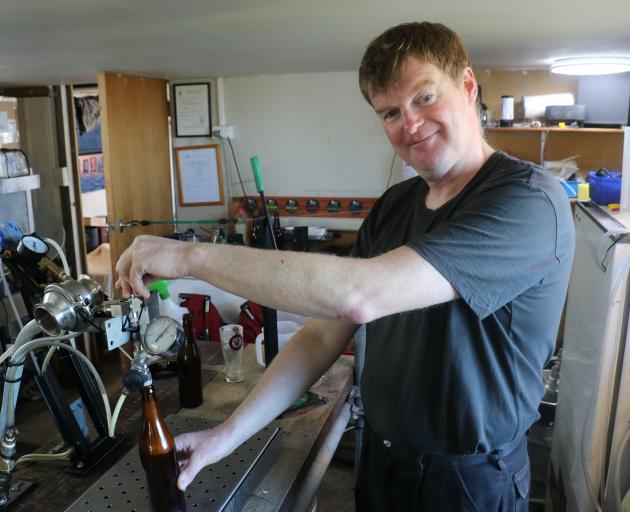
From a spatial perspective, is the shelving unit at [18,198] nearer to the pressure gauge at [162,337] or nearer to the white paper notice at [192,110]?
the white paper notice at [192,110]

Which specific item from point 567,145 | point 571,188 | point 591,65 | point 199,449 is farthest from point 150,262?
point 567,145

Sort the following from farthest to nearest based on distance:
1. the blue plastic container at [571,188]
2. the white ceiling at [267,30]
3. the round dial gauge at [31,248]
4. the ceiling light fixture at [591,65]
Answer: the blue plastic container at [571,188]
the ceiling light fixture at [591,65]
the white ceiling at [267,30]
the round dial gauge at [31,248]

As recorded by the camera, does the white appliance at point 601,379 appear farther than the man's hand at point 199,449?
Yes

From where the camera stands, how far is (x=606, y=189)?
2.18 m

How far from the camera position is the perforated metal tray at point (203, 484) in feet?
3.27

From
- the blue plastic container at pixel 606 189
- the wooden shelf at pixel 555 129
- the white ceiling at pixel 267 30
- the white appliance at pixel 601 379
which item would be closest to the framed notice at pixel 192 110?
the white ceiling at pixel 267 30

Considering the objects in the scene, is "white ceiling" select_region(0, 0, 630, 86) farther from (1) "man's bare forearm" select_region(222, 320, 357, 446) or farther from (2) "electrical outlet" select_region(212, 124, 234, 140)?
(1) "man's bare forearm" select_region(222, 320, 357, 446)

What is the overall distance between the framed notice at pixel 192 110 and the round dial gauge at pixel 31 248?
2230mm

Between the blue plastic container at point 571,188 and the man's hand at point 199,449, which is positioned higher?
the blue plastic container at point 571,188

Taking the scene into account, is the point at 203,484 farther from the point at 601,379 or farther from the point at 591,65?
the point at 591,65

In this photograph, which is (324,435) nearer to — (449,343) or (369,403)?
(369,403)

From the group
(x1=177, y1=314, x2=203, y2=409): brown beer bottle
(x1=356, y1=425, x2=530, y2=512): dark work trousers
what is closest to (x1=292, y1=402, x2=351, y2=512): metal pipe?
(x1=356, y1=425, x2=530, y2=512): dark work trousers

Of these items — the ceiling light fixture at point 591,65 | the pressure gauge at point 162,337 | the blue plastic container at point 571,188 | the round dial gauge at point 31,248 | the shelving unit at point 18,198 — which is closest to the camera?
the pressure gauge at point 162,337

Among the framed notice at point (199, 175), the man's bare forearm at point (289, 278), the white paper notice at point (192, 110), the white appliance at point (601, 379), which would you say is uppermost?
the white paper notice at point (192, 110)
